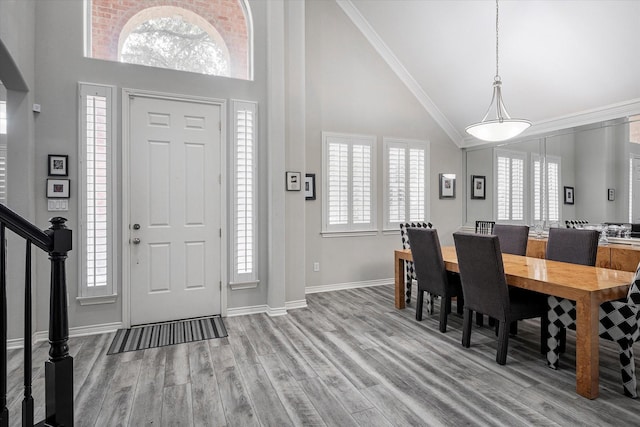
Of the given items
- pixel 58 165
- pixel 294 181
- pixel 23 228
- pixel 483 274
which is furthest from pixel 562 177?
pixel 58 165

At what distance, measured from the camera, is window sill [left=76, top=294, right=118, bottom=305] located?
352 centimetres

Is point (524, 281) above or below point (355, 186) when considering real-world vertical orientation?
below

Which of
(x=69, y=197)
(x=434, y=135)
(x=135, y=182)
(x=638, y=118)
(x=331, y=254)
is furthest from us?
(x=434, y=135)

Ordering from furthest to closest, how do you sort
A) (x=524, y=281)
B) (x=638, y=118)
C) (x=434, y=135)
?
1. (x=434, y=135)
2. (x=638, y=118)
3. (x=524, y=281)

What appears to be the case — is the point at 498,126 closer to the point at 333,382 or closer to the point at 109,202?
the point at 333,382

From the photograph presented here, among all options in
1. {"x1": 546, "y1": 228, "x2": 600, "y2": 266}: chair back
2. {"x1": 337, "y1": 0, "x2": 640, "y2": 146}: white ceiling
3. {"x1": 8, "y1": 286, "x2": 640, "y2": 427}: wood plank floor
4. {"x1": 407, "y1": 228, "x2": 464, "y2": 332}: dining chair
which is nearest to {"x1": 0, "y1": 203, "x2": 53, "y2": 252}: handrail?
{"x1": 8, "y1": 286, "x2": 640, "y2": 427}: wood plank floor

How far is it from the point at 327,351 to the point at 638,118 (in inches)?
171

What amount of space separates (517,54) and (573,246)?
261cm

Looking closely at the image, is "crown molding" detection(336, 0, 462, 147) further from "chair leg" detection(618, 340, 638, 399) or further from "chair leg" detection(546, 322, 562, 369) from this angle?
"chair leg" detection(618, 340, 638, 399)

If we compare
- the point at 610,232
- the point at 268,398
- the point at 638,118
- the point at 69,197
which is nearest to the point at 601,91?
the point at 638,118

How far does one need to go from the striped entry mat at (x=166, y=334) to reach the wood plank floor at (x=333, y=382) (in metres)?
0.12

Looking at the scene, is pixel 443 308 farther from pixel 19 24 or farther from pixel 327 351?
pixel 19 24

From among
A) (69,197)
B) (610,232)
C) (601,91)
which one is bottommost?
(610,232)

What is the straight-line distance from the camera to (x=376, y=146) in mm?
5535
